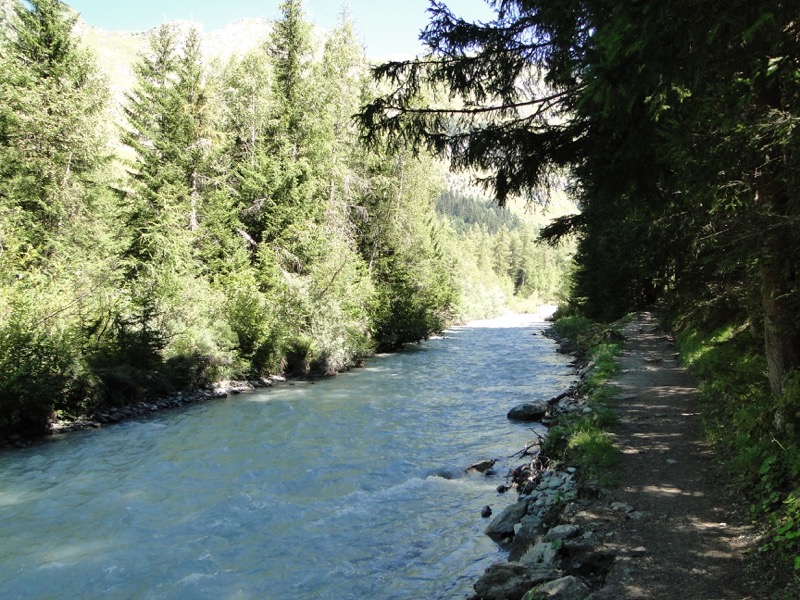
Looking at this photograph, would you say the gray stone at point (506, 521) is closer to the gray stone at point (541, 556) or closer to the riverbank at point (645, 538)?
the riverbank at point (645, 538)

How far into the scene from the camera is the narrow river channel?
6.32 meters

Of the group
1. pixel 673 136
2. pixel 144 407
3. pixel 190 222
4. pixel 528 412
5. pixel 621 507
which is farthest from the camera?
pixel 190 222

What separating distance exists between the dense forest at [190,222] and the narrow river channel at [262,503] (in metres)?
2.61

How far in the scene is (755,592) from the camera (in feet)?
12.7

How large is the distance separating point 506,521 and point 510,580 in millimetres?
1989

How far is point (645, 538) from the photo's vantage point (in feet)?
16.4

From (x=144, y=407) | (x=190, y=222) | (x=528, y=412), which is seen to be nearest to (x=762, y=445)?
(x=528, y=412)

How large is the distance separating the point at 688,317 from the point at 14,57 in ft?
78.4

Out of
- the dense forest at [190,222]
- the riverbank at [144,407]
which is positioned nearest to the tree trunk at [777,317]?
the dense forest at [190,222]

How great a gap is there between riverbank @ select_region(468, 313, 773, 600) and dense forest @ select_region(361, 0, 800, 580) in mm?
359

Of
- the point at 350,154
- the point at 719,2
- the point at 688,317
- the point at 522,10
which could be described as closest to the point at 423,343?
the point at 350,154

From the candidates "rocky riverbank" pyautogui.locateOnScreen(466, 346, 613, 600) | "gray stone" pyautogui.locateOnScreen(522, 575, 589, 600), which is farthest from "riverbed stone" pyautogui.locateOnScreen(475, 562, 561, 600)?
"gray stone" pyautogui.locateOnScreen(522, 575, 589, 600)

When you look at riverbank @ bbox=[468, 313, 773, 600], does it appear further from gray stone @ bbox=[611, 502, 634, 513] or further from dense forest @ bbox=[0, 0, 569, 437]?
dense forest @ bbox=[0, 0, 569, 437]

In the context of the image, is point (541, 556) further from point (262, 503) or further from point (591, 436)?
point (262, 503)
